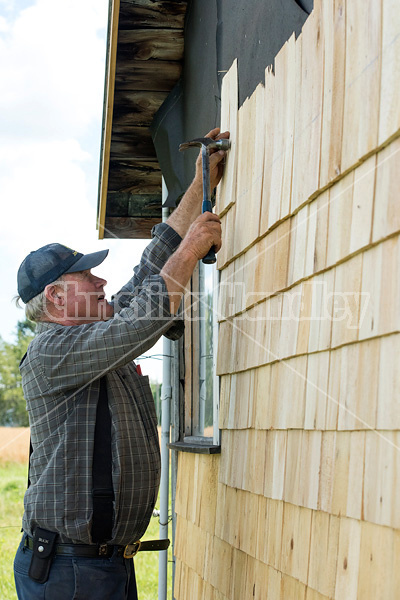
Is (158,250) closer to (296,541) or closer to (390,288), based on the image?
(296,541)

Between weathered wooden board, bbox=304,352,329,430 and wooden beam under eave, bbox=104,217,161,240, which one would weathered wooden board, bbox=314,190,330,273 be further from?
wooden beam under eave, bbox=104,217,161,240

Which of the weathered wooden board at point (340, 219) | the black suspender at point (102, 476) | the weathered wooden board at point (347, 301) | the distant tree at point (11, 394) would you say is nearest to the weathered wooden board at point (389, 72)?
the weathered wooden board at point (340, 219)

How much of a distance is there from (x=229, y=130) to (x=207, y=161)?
0.77 ft

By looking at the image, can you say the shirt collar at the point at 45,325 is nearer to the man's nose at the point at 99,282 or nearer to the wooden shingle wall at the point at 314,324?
the man's nose at the point at 99,282

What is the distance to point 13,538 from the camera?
43.5ft

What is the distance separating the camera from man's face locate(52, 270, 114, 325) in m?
3.01

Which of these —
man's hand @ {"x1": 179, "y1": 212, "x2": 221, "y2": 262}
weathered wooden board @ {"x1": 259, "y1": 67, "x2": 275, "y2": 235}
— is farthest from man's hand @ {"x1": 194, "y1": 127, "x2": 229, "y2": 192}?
weathered wooden board @ {"x1": 259, "y1": 67, "x2": 275, "y2": 235}

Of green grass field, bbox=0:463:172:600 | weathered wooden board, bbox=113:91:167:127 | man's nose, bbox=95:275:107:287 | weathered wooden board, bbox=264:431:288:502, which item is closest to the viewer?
weathered wooden board, bbox=264:431:288:502

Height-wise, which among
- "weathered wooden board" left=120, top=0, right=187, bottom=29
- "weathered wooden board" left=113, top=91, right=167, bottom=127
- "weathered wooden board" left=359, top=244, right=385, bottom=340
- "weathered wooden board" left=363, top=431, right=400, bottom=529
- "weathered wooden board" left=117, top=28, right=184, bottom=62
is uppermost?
"weathered wooden board" left=120, top=0, right=187, bottom=29


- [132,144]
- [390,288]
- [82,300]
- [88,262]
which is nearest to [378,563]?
[390,288]

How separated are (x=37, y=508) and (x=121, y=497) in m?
0.33

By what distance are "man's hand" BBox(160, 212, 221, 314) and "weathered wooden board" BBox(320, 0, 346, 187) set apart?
0.80 meters

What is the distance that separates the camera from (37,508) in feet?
9.03

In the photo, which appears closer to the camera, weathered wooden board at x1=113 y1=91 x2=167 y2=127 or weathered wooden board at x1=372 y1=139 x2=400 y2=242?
weathered wooden board at x1=372 y1=139 x2=400 y2=242
